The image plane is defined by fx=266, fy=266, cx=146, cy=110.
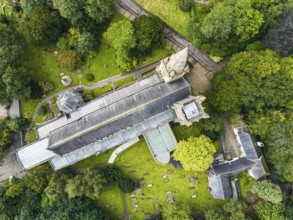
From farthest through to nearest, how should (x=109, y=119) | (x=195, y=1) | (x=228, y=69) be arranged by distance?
(x=195, y=1)
(x=228, y=69)
(x=109, y=119)

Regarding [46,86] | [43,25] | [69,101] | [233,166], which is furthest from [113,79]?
[233,166]

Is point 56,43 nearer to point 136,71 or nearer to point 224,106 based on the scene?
point 136,71

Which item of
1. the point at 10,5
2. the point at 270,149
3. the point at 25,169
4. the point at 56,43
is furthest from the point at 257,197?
the point at 10,5

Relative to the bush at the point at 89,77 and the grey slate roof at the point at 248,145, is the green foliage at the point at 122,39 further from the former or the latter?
the grey slate roof at the point at 248,145

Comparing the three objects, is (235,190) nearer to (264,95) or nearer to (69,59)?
(264,95)

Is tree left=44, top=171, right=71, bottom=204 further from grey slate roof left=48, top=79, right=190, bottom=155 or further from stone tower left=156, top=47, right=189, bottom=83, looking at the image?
stone tower left=156, top=47, right=189, bottom=83

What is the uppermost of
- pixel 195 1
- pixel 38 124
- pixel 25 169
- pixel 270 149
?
pixel 195 1
